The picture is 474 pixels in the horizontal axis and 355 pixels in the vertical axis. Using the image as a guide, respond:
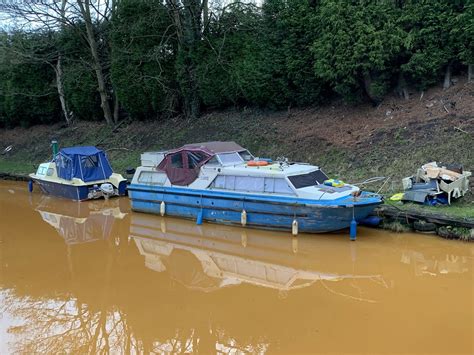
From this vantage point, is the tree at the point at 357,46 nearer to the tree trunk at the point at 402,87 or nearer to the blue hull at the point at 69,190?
the tree trunk at the point at 402,87

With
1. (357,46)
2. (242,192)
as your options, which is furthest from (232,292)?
(357,46)

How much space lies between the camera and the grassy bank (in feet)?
39.5

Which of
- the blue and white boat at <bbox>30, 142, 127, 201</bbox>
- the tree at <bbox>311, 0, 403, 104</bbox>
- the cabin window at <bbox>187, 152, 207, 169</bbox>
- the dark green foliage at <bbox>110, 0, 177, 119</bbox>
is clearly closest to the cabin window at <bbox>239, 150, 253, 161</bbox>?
the cabin window at <bbox>187, 152, 207, 169</bbox>

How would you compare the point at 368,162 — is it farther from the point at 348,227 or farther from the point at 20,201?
the point at 20,201

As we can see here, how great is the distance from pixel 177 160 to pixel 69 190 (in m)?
5.67

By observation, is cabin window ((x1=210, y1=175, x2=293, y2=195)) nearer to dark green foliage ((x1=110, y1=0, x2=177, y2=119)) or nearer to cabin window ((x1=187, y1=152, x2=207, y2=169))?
cabin window ((x1=187, y1=152, x2=207, y2=169))

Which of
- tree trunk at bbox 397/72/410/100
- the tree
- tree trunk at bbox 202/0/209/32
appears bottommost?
tree trunk at bbox 397/72/410/100

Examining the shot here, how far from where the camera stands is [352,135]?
46.7ft

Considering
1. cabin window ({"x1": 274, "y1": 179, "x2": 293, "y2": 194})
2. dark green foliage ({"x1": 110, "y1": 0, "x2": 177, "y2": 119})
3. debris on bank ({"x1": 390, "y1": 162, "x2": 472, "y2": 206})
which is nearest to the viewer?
debris on bank ({"x1": 390, "y1": 162, "x2": 472, "y2": 206})

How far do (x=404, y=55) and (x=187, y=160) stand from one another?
7552 millimetres

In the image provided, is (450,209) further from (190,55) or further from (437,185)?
(190,55)

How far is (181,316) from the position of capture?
23.0 ft

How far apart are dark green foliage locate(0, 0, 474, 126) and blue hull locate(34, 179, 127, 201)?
542cm

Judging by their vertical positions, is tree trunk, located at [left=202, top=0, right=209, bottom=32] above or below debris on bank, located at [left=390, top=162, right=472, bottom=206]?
above
